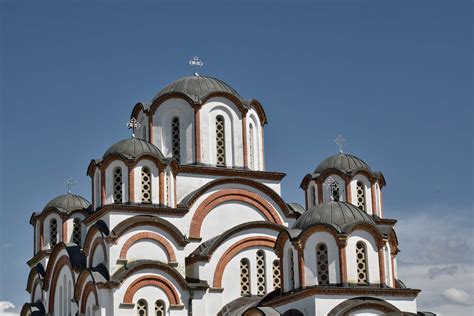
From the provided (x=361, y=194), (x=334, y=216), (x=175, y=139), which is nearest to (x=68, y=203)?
(x=175, y=139)

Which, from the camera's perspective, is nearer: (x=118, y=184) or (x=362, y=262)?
Answer: (x=362, y=262)

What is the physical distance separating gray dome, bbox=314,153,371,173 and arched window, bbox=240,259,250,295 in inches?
211

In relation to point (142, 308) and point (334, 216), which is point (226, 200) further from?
point (334, 216)

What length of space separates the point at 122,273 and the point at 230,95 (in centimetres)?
831

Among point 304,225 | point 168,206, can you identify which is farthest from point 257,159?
point 304,225

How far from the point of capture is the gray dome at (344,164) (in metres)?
35.8

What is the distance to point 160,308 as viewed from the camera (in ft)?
100

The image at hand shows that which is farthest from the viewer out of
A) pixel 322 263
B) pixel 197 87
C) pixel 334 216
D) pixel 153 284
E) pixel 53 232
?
pixel 53 232

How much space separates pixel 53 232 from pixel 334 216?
47.6 ft

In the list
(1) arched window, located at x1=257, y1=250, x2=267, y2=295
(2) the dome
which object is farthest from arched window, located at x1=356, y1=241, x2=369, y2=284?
(1) arched window, located at x1=257, y1=250, x2=267, y2=295

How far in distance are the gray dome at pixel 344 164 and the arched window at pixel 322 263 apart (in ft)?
24.7

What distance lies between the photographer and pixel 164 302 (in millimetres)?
30609

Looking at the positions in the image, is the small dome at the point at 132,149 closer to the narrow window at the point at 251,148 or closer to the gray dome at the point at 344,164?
the narrow window at the point at 251,148

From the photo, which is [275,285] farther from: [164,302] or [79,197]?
[79,197]
